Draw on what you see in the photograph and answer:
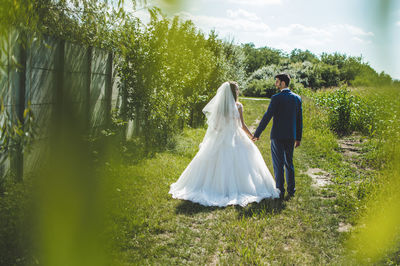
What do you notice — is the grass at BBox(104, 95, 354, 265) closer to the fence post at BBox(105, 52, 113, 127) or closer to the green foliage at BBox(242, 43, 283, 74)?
the fence post at BBox(105, 52, 113, 127)

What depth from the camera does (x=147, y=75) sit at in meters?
8.70

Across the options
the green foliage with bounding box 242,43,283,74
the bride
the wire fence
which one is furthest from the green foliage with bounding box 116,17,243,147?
the green foliage with bounding box 242,43,283,74

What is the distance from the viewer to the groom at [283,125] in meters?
6.05

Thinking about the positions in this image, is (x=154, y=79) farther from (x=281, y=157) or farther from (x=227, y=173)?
A: (x=281, y=157)

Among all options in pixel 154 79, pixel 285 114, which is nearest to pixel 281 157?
pixel 285 114

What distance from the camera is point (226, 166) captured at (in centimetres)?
628

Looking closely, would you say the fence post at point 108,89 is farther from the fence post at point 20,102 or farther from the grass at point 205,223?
the fence post at point 20,102

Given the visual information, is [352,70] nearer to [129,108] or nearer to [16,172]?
[16,172]

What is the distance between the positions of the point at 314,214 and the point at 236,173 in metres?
1.58

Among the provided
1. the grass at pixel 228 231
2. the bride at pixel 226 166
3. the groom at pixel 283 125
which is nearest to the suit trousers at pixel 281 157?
the groom at pixel 283 125

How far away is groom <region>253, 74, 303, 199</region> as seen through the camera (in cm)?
605

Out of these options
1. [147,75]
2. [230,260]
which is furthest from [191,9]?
[147,75]

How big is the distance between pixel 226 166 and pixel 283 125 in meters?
1.32

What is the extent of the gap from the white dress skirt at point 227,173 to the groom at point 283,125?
0.36 m
